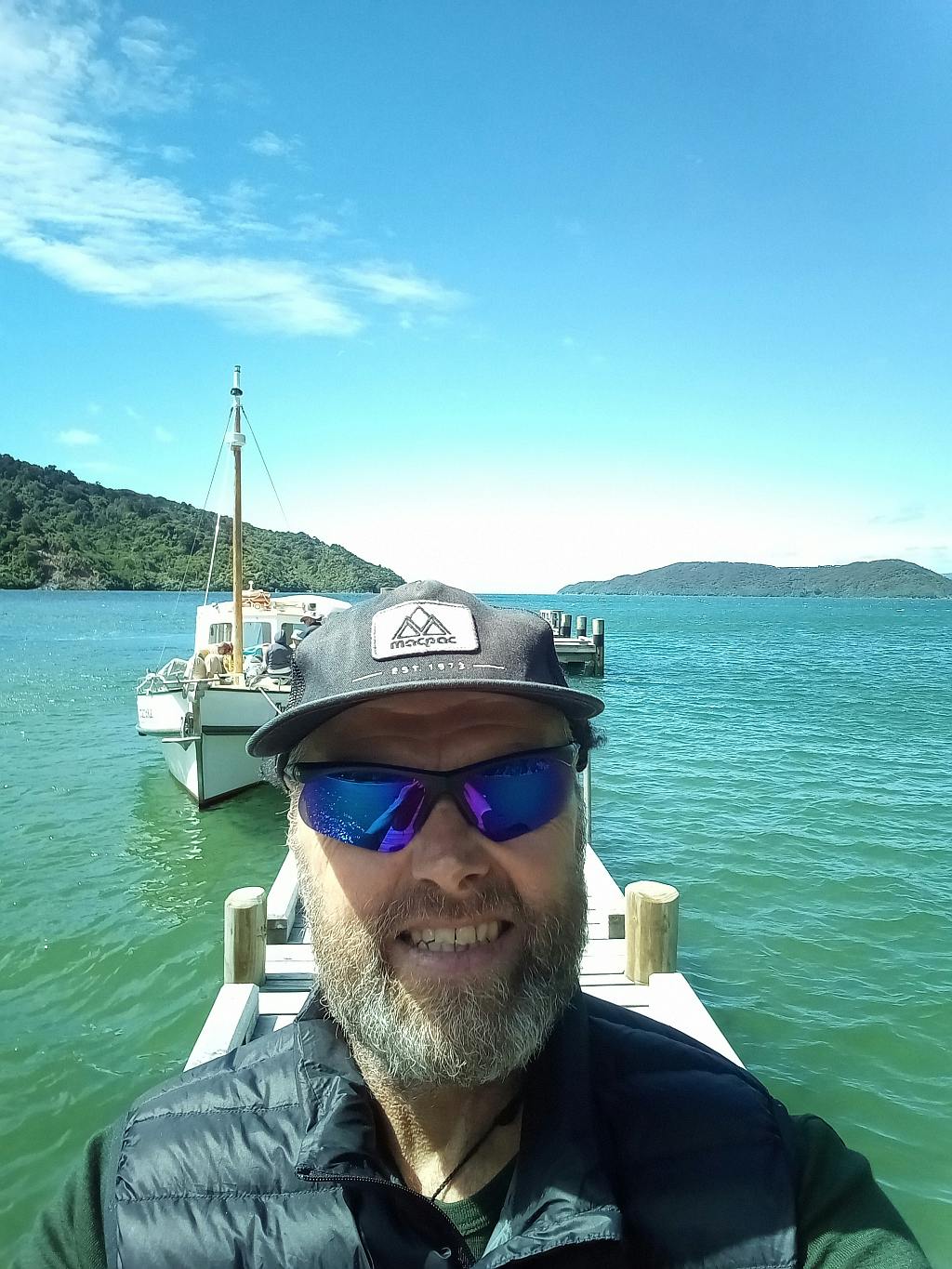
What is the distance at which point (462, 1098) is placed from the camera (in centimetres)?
173

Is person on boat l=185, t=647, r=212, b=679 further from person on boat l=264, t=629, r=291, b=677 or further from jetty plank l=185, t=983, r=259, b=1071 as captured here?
jetty plank l=185, t=983, r=259, b=1071

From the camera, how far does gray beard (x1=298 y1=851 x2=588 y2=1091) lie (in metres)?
1.62

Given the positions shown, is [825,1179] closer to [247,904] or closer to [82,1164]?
[82,1164]

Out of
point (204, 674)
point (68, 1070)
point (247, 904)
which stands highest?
point (204, 674)

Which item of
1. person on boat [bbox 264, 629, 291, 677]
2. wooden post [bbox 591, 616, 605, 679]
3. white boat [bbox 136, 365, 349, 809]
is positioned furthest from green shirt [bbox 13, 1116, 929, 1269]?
wooden post [bbox 591, 616, 605, 679]

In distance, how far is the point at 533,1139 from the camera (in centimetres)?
153

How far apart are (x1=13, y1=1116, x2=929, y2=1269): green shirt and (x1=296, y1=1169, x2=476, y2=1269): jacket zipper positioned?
93 mm

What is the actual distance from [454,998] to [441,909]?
0.18 m

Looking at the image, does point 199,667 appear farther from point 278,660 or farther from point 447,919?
point 447,919

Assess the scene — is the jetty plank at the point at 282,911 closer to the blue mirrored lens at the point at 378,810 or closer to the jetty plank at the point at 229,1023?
the jetty plank at the point at 229,1023

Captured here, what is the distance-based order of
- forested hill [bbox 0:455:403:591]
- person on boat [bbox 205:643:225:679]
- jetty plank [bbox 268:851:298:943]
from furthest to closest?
forested hill [bbox 0:455:403:591], person on boat [bbox 205:643:225:679], jetty plank [bbox 268:851:298:943]

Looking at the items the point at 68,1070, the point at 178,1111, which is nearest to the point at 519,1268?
the point at 178,1111

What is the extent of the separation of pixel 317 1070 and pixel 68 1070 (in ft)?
24.3

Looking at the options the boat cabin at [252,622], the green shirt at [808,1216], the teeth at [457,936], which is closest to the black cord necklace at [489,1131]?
the green shirt at [808,1216]
